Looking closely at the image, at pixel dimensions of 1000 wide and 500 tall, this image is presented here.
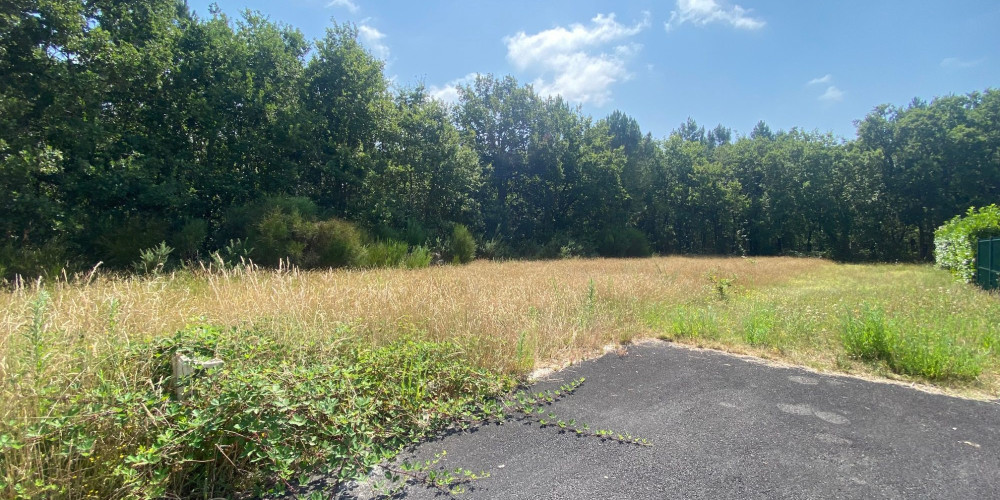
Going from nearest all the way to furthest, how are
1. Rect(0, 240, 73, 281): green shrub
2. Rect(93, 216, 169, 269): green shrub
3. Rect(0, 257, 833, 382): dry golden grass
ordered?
Rect(0, 257, 833, 382): dry golden grass → Rect(0, 240, 73, 281): green shrub → Rect(93, 216, 169, 269): green shrub

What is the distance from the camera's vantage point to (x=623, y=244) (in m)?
30.4

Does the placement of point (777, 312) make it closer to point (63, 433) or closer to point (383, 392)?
point (383, 392)

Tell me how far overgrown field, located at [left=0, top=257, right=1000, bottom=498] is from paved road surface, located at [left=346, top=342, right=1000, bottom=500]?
0.64 meters

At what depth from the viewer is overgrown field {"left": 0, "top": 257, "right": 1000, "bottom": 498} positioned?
225 centimetres

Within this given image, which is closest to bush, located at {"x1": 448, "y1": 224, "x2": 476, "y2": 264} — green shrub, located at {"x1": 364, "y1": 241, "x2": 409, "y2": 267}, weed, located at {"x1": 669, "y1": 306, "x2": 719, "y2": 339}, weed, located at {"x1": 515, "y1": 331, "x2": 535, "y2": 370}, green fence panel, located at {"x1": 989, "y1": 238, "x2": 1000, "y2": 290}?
green shrub, located at {"x1": 364, "y1": 241, "x2": 409, "y2": 267}

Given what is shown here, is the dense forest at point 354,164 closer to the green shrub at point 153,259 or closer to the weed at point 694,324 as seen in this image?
the green shrub at point 153,259

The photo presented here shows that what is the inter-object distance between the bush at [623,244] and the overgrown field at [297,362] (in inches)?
894

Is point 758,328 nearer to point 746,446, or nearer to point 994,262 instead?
point 746,446

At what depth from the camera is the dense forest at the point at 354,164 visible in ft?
40.2

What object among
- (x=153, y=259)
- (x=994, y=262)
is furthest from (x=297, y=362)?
(x=994, y=262)

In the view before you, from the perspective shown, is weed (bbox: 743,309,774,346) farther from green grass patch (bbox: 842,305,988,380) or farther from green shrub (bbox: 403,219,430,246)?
green shrub (bbox: 403,219,430,246)

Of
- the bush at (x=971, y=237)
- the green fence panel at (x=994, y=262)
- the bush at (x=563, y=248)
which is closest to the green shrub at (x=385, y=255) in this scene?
the bush at (x=563, y=248)

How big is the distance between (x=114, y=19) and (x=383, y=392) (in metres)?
18.6

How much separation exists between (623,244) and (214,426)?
29.9 m
